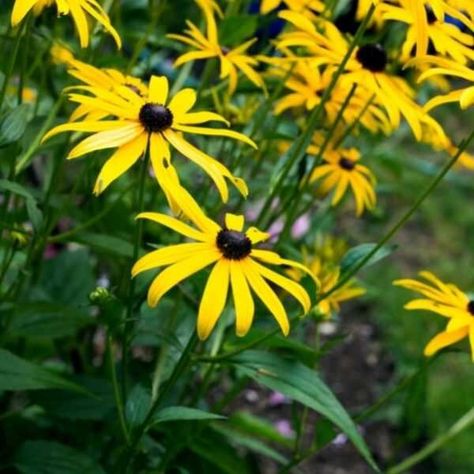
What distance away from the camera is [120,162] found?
2.95ft

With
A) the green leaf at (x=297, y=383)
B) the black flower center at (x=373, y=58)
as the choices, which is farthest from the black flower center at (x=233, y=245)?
the black flower center at (x=373, y=58)

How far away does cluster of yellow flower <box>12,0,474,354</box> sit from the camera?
0.90m

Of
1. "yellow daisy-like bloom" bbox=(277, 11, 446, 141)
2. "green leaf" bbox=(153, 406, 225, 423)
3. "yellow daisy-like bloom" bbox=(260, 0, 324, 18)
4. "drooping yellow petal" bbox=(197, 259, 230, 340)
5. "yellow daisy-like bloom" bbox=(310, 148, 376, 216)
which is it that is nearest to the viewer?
"drooping yellow petal" bbox=(197, 259, 230, 340)

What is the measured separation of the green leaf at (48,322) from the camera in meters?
1.29

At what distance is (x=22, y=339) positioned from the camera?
1.45m

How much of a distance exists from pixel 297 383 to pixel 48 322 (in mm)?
365

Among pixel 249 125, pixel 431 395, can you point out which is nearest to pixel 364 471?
pixel 431 395

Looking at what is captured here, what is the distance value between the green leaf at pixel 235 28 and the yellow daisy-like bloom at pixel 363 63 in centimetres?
10

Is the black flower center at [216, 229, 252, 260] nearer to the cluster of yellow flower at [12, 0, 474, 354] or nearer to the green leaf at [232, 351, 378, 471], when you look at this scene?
the cluster of yellow flower at [12, 0, 474, 354]

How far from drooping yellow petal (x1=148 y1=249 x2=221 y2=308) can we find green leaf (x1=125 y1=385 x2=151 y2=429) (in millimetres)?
247

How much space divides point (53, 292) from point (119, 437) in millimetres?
322

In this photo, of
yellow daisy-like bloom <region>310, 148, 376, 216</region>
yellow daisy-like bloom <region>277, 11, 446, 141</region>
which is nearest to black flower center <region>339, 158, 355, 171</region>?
yellow daisy-like bloom <region>310, 148, 376, 216</region>

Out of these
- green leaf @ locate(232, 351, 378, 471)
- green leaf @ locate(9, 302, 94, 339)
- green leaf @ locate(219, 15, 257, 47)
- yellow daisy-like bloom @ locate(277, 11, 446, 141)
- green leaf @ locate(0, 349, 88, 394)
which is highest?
yellow daisy-like bloom @ locate(277, 11, 446, 141)

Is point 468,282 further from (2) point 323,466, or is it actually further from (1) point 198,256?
(1) point 198,256
